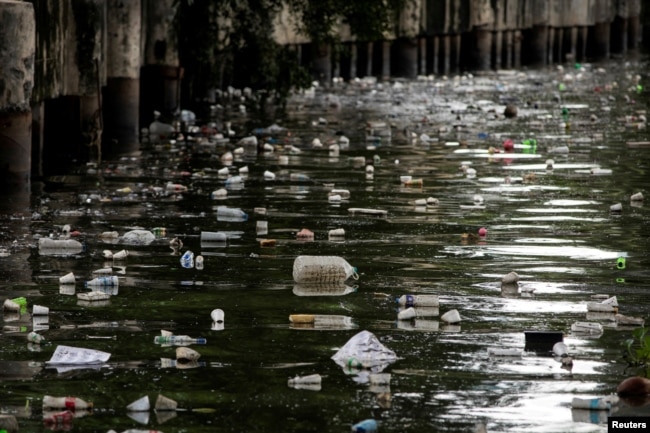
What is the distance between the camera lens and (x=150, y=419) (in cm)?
596

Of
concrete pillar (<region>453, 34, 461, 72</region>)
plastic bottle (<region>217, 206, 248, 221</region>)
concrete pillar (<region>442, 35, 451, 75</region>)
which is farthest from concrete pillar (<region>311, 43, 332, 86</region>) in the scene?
plastic bottle (<region>217, 206, 248, 221</region>)

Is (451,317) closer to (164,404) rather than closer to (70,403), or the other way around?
(164,404)

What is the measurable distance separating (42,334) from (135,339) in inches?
17.5

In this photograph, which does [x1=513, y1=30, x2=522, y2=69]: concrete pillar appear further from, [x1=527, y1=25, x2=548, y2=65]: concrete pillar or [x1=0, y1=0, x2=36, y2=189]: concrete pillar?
[x1=0, y1=0, x2=36, y2=189]: concrete pillar

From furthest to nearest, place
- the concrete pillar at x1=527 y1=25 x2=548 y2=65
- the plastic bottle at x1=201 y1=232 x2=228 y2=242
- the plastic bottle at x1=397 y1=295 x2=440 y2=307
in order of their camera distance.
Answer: the concrete pillar at x1=527 y1=25 x2=548 y2=65 → the plastic bottle at x1=201 y1=232 x2=228 y2=242 → the plastic bottle at x1=397 y1=295 x2=440 y2=307

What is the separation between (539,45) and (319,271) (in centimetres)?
3953

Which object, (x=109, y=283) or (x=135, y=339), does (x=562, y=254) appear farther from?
(x=135, y=339)

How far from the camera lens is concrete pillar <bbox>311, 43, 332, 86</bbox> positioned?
112 ft

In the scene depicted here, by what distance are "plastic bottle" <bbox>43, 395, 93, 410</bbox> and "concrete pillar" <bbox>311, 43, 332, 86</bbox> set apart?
28197 mm

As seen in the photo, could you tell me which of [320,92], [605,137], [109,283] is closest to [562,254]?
[109,283]

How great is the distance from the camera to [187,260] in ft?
31.5

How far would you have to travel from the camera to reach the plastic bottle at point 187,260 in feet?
31.3

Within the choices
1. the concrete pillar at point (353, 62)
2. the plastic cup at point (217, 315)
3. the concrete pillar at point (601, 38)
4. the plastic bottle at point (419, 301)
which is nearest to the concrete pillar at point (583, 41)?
the concrete pillar at point (601, 38)

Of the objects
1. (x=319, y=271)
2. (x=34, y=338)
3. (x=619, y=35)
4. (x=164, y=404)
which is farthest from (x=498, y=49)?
(x=164, y=404)
